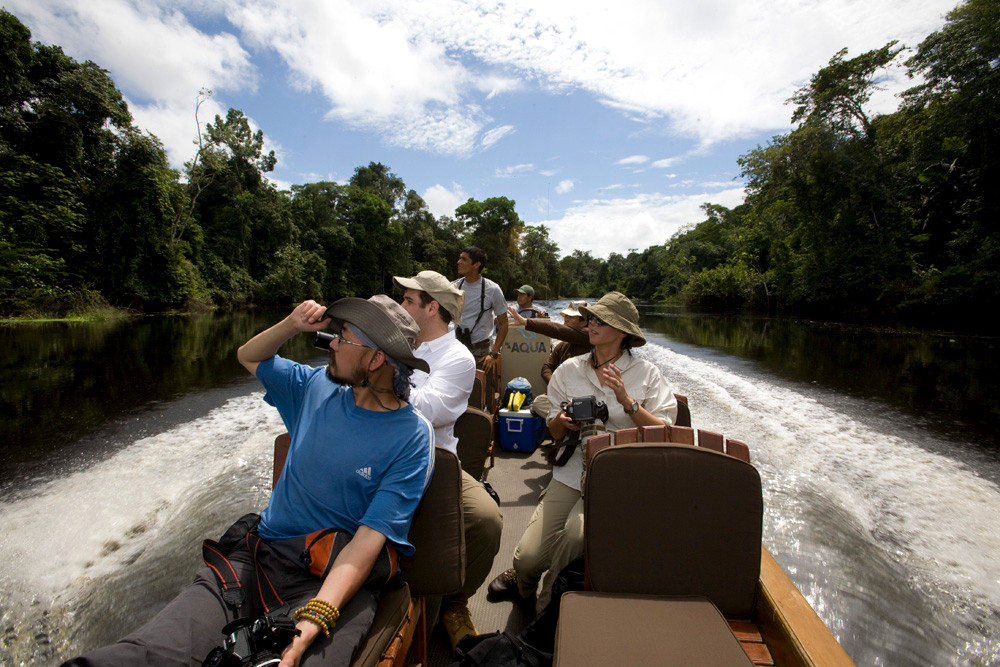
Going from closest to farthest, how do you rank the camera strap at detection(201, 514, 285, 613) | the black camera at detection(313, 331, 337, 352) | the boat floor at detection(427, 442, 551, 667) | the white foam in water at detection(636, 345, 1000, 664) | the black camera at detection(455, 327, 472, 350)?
the camera strap at detection(201, 514, 285, 613)
the black camera at detection(313, 331, 337, 352)
the boat floor at detection(427, 442, 551, 667)
the white foam in water at detection(636, 345, 1000, 664)
the black camera at detection(455, 327, 472, 350)

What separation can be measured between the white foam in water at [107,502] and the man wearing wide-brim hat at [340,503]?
2162 mm

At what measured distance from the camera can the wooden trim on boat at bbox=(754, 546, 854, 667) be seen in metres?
1.34

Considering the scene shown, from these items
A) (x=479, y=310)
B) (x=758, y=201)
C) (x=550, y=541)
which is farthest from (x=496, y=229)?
(x=550, y=541)

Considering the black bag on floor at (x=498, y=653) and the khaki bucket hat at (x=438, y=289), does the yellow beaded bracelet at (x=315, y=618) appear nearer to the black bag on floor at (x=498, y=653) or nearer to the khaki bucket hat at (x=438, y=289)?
the black bag on floor at (x=498, y=653)

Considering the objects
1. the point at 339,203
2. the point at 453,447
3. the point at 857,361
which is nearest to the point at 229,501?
the point at 453,447

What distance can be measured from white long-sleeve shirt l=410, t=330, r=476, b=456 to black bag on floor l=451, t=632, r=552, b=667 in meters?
0.89

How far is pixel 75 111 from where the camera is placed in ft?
75.3

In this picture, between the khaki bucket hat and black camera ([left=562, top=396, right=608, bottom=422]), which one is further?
the khaki bucket hat

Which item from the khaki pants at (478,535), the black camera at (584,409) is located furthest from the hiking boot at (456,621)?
the black camera at (584,409)

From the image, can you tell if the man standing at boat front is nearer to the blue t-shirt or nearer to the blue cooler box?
the blue cooler box

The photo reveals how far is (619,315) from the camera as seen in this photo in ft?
8.20

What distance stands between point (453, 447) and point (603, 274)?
103727mm

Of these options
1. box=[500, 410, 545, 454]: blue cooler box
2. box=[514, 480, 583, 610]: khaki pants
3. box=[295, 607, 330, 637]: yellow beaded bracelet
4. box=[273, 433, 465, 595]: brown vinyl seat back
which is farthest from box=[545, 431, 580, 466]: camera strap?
box=[500, 410, 545, 454]: blue cooler box

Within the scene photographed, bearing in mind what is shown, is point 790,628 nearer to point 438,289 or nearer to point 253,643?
point 253,643
